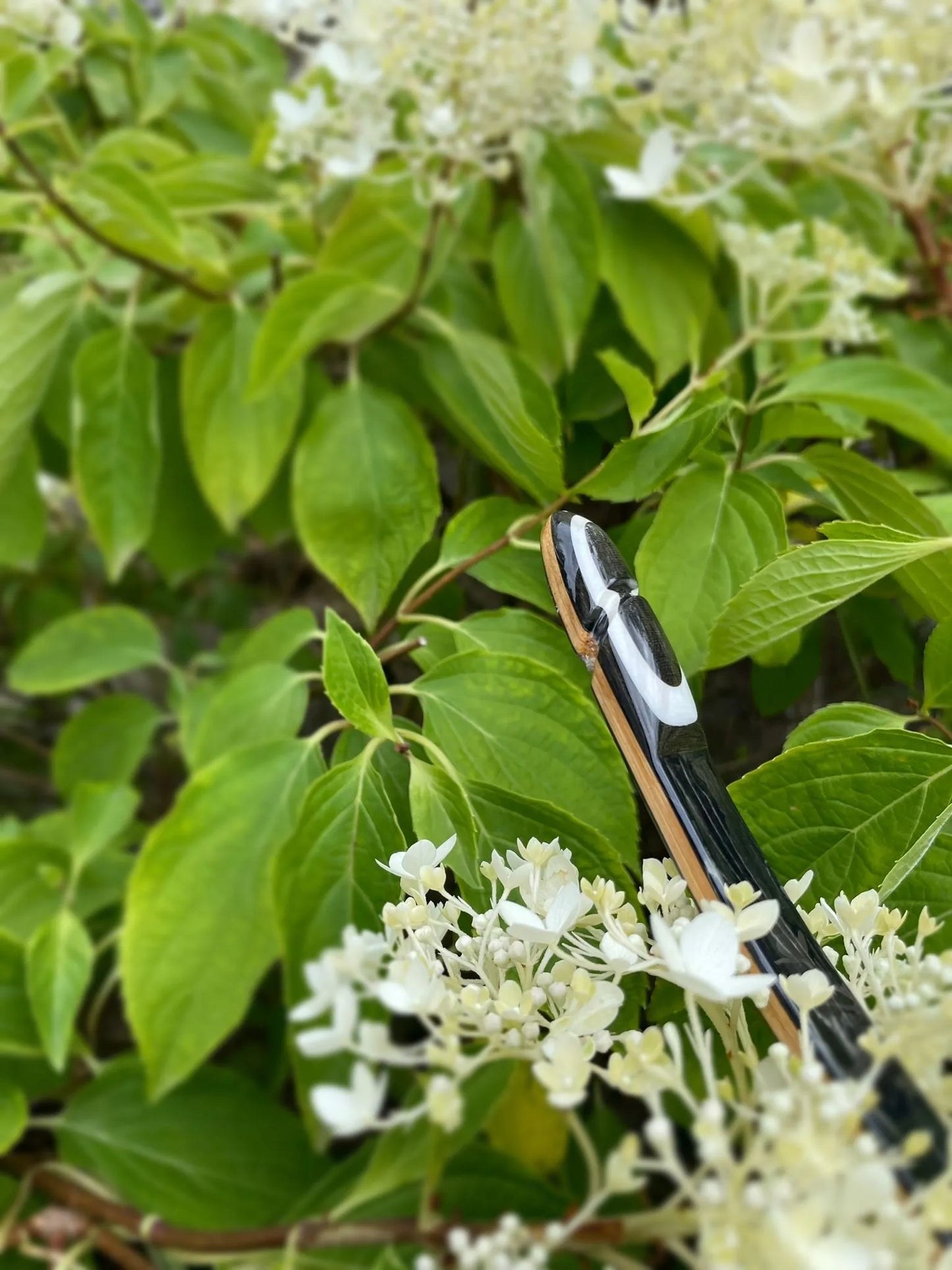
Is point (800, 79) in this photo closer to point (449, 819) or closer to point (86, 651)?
point (449, 819)

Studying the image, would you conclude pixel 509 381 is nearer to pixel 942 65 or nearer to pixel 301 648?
pixel 301 648

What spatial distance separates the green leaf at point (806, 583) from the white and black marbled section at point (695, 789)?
0.12 ft

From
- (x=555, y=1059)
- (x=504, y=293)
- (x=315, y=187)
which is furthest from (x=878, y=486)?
(x=315, y=187)

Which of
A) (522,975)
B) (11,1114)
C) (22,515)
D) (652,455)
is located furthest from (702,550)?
(22,515)

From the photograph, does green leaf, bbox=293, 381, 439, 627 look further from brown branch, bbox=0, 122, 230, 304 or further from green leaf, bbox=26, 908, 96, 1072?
green leaf, bbox=26, 908, 96, 1072

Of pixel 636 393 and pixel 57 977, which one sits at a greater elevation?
pixel 636 393

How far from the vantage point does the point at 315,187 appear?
0.60m

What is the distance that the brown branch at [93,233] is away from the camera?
0.52 m

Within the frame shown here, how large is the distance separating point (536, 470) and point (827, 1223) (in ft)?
0.65

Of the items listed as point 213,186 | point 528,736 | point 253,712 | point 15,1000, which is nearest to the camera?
point 528,736

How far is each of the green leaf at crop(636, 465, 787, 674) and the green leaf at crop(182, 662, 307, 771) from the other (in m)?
0.17

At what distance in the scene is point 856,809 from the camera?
0.76 ft

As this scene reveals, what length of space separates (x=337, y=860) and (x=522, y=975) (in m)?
0.10

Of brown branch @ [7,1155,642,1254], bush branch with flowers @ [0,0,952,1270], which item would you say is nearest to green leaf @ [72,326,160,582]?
bush branch with flowers @ [0,0,952,1270]
